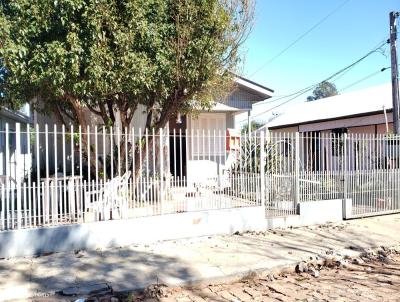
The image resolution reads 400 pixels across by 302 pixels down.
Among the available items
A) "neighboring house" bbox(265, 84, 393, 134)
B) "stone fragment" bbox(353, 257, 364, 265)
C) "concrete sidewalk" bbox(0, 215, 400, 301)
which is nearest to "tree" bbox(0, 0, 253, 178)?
"concrete sidewalk" bbox(0, 215, 400, 301)

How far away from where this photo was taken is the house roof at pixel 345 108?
58.5 feet

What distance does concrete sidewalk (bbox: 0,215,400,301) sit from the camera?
534 centimetres

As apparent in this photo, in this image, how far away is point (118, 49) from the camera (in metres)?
6.95

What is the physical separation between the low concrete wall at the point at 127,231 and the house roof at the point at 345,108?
10691mm

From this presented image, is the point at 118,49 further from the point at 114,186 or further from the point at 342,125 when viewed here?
the point at 342,125

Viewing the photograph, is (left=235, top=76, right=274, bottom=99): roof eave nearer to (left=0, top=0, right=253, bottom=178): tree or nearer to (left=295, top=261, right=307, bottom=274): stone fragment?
(left=0, top=0, right=253, bottom=178): tree

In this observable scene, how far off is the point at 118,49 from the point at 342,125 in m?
14.7

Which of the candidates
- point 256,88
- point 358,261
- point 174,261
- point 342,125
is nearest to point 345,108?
point 342,125

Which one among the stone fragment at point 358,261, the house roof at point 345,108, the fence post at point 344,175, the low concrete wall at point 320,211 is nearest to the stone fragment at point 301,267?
the stone fragment at point 358,261

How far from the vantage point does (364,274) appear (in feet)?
19.9

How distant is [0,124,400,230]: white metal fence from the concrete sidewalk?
735 mm

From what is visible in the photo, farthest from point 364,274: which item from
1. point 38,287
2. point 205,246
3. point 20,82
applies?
point 20,82

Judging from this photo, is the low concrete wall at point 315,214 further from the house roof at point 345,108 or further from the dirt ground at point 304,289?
the house roof at point 345,108

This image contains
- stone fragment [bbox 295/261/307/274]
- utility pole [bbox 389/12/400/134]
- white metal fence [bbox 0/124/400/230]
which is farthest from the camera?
utility pole [bbox 389/12/400/134]
